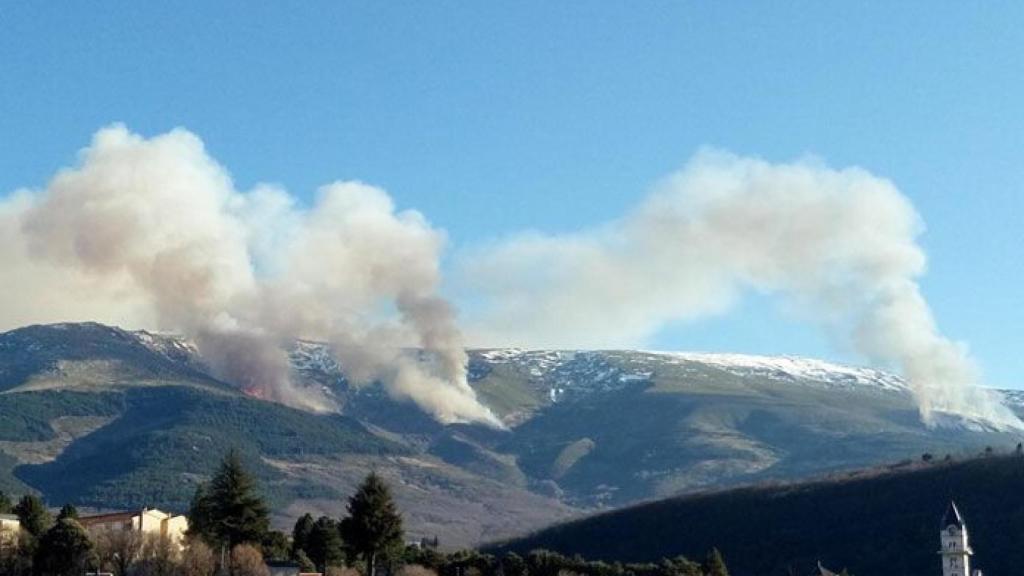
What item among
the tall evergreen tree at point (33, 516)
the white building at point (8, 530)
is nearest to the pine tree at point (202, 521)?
the tall evergreen tree at point (33, 516)

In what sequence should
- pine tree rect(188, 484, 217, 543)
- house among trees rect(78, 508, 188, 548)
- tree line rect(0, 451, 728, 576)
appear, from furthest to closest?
house among trees rect(78, 508, 188, 548)
pine tree rect(188, 484, 217, 543)
tree line rect(0, 451, 728, 576)

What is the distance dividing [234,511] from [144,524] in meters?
24.7

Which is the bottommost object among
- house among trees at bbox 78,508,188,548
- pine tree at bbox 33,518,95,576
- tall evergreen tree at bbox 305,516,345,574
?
pine tree at bbox 33,518,95,576

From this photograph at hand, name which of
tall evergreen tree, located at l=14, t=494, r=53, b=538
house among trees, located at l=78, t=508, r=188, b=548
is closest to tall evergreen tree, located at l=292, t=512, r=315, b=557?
house among trees, located at l=78, t=508, r=188, b=548

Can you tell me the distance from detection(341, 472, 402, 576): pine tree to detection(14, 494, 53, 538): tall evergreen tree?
29.8m

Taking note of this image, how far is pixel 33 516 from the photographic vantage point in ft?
547

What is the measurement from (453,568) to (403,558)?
37.6ft

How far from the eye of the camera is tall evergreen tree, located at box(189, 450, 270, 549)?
14950 centimetres

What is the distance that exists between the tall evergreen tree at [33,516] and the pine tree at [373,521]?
97.6ft

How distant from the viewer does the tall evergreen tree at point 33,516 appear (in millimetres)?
162625

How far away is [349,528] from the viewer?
14562 centimetres

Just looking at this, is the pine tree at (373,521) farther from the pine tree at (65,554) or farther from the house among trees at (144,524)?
the house among trees at (144,524)

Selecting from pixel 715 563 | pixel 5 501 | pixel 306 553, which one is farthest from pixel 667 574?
pixel 5 501

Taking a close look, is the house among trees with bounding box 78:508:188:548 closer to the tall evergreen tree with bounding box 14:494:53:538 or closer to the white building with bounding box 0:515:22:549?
the tall evergreen tree with bounding box 14:494:53:538
